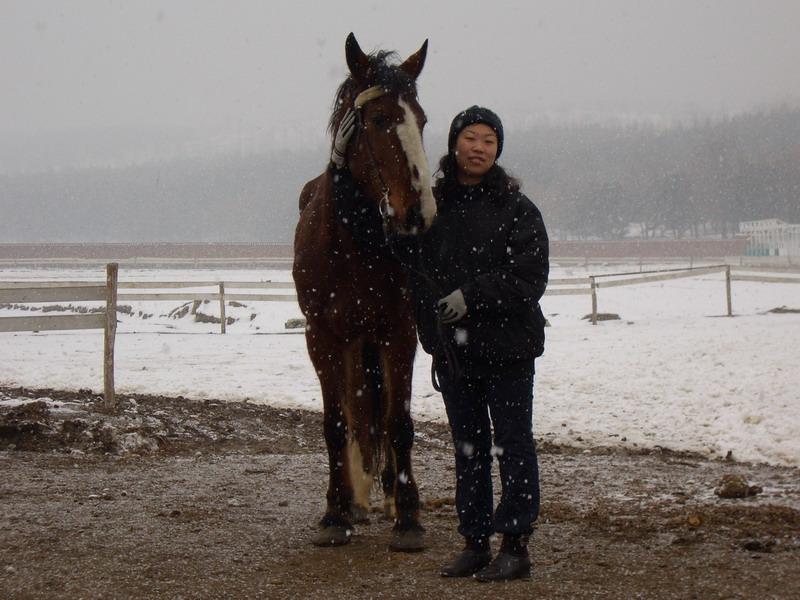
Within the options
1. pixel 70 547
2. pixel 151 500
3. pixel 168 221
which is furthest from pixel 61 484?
pixel 168 221

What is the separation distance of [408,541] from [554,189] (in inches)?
3913

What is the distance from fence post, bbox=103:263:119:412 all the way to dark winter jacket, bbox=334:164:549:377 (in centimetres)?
535

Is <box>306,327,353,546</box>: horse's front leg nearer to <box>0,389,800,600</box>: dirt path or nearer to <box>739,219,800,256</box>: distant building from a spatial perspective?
<box>0,389,800,600</box>: dirt path

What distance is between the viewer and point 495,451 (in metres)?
3.08

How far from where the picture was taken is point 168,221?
Result: 10931 cm

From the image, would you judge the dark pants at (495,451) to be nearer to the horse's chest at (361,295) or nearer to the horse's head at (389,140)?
the horse's chest at (361,295)

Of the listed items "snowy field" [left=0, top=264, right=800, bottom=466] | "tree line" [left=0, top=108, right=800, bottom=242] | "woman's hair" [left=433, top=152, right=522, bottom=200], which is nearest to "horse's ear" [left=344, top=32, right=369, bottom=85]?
"woman's hair" [left=433, top=152, right=522, bottom=200]

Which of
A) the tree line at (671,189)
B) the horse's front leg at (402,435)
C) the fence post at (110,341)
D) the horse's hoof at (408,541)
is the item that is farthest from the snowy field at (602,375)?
the tree line at (671,189)

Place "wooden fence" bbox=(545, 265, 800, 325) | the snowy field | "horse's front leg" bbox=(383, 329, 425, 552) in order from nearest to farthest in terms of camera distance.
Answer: "horse's front leg" bbox=(383, 329, 425, 552) → the snowy field → "wooden fence" bbox=(545, 265, 800, 325)

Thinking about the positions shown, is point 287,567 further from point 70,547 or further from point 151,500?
point 151,500

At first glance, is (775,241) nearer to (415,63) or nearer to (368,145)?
(415,63)

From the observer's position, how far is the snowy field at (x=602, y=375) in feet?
21.4

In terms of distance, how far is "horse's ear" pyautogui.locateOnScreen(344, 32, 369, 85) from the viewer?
134 inches

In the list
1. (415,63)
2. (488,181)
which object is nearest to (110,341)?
(415,63)
